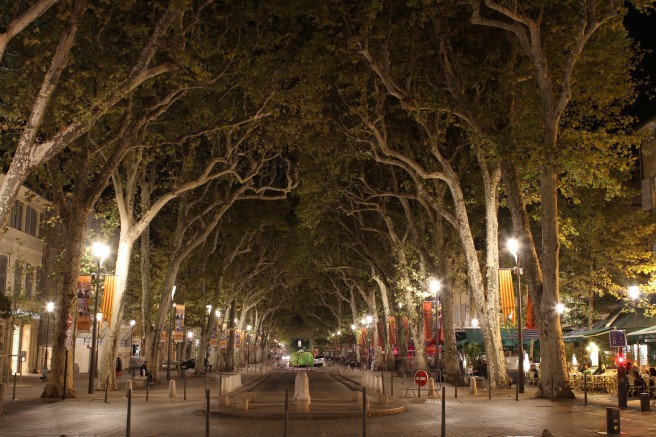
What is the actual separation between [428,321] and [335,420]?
2311 centimetres

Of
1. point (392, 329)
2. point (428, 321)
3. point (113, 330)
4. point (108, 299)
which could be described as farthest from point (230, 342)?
point (108, 299)

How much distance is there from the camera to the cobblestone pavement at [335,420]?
16203 millimetres

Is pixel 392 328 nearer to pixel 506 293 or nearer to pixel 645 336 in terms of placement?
pixel 506 293

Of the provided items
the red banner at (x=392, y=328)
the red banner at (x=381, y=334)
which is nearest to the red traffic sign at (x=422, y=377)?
the red banner at (x=392, y=328)

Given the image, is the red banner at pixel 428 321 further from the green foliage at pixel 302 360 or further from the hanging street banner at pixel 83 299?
the green foliage at pixel 302 360

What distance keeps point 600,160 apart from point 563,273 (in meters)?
23.7

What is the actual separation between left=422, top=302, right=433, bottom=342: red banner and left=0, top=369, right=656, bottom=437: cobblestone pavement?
1558 cm

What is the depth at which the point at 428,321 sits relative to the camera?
4216cm

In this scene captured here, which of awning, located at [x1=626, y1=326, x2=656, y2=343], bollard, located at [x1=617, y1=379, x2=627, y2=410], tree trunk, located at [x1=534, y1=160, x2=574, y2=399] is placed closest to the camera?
bollard, located at [x1=617, y1=379, x2=627, y2=410]

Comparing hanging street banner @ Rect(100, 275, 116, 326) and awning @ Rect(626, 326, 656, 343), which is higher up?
hanging street banner @ Rect(100, 275, 116, 326)

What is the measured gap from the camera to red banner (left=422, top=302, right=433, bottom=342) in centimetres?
Answer: 4162

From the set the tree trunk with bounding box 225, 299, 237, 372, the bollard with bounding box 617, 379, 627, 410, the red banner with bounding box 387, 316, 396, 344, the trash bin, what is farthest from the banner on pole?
the trash bin

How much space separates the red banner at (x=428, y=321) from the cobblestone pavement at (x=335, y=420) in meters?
15.6

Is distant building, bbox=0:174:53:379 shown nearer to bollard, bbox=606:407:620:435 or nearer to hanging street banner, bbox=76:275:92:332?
hanging street banner, bbox=76:275:92:332
